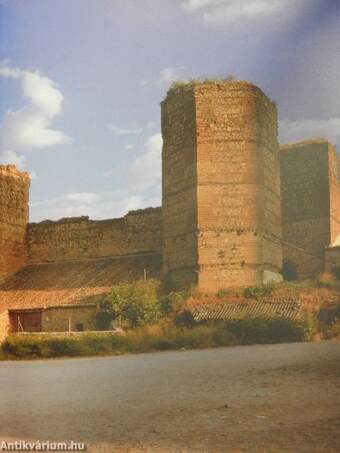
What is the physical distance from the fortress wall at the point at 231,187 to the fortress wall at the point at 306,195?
28.9 feet

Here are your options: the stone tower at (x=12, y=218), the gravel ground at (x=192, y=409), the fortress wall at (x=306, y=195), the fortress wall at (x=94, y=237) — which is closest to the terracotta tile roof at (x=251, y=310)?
the fortress wall at (x=94, y=237)

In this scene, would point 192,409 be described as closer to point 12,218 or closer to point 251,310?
point 251,310

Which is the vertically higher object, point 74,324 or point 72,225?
point 72,225

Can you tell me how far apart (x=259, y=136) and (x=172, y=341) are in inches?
506

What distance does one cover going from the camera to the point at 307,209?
41.4 meters

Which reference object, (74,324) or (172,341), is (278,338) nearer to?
(172,341)

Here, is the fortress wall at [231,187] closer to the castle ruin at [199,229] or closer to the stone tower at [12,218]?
the castle ruin at [199,229]

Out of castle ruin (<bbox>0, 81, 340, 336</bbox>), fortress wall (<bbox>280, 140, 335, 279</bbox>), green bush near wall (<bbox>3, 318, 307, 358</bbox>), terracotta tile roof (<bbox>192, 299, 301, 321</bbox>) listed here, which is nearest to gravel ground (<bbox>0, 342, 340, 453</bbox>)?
green bush near wall (<bbox>3, 318, 307, 358</bbox>)

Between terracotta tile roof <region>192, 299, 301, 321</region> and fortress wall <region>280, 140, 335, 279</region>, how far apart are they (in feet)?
48.4

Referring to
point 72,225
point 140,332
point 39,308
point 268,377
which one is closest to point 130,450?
point 268,377

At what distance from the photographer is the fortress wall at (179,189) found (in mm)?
31750

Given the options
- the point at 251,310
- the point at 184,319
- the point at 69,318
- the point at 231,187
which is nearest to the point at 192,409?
the point at 251,310

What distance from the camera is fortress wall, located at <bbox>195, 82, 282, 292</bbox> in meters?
31.0

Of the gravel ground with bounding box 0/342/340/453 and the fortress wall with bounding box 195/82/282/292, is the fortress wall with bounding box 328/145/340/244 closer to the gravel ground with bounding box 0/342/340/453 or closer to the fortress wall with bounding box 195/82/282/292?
the fortress wall with bounding box 195/82/282/292
